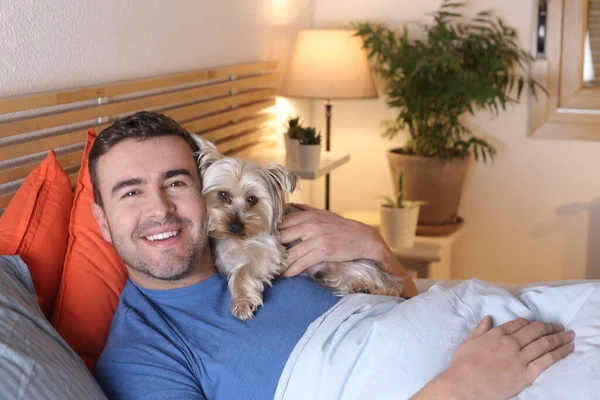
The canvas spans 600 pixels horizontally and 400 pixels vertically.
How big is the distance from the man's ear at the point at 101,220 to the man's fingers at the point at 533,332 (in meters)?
0.83

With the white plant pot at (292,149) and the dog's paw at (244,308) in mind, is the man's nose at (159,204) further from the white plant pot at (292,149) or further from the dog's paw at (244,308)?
the white plant pot at (292,149)

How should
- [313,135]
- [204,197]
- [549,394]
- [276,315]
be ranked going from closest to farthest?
1. [549,394]
2. [276,315]
3. [204,197]
4. [313,135]

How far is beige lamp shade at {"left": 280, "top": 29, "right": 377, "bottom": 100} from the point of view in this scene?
3.26 meters

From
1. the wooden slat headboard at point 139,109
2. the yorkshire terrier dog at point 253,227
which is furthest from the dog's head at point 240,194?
the wooden slat headboard at point 139,109

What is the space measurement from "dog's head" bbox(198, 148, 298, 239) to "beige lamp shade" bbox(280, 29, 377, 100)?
1547mm

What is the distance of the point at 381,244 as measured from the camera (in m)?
1.82

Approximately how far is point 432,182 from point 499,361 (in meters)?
2.19

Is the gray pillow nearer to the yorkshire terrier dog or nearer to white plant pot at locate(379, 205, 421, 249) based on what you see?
the yorkshire terrier dog

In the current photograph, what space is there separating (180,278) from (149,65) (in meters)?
1.04

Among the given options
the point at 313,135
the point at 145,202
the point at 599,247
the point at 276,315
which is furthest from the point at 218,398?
the point at 599,247

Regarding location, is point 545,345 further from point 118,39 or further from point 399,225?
point 399,225

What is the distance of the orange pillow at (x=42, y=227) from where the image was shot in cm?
146

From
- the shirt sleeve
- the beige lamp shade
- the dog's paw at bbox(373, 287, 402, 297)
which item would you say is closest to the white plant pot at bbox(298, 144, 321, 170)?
the beige lamp shade

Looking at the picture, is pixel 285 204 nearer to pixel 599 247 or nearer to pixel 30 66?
pixel 30 66
